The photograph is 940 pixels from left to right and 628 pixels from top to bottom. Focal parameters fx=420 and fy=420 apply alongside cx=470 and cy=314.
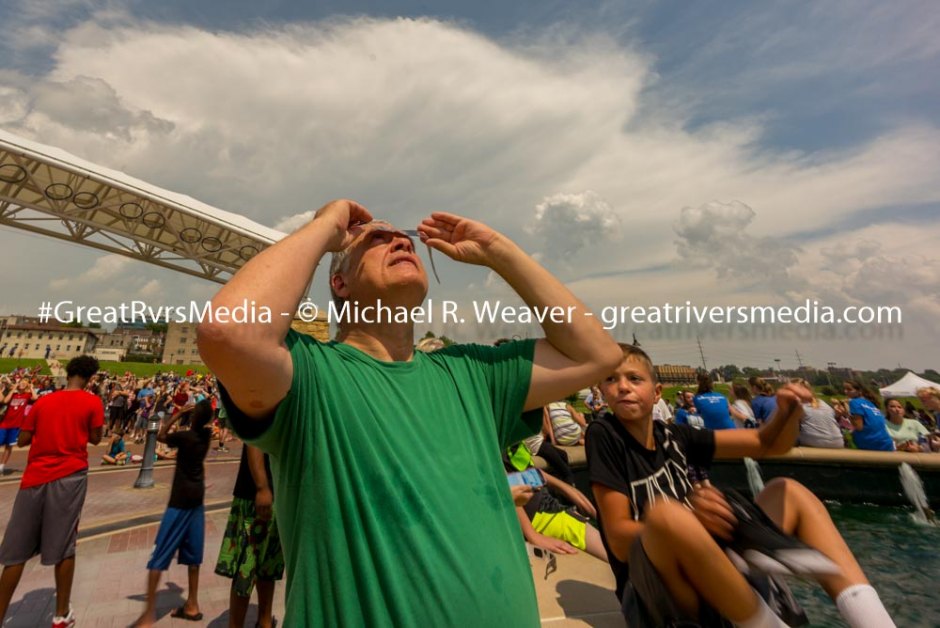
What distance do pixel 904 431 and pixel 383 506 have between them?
10.8 meters

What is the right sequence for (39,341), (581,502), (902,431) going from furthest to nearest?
(39,341) < (902,431) < (581,502)

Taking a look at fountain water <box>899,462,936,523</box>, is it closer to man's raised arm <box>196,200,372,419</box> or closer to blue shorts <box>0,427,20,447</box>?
man's raised arm <box>196,200,372,419</box>

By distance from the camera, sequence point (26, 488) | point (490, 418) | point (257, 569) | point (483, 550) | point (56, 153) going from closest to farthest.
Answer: point (483, 550) < point (490, 418) < point (257, 569) < point (26, 488) < point (56, 153)

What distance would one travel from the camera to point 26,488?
3.27 metres

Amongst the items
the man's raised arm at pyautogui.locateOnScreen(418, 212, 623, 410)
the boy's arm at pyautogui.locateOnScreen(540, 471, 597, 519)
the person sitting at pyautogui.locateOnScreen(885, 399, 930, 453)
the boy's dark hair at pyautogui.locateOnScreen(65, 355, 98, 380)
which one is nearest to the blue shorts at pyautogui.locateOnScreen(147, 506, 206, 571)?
the boy's dark hair at pyautogui.locateOnScreen(65, 355, 98, 380)

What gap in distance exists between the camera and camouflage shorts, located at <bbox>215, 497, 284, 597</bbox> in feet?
9.91

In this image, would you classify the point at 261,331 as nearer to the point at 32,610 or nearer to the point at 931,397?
the point at 32,610

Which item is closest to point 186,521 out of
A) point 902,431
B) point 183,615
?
point 183,615

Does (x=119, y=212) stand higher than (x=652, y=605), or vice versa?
(x=119, y=212)

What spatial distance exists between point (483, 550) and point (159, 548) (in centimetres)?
342

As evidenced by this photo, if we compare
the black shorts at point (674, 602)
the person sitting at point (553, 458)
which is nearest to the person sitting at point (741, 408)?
the person sitting at point (553, 458)

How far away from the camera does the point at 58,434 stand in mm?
3457

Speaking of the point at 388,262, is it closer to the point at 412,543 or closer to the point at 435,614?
the point at 412,543

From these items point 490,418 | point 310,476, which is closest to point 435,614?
point 310,476
